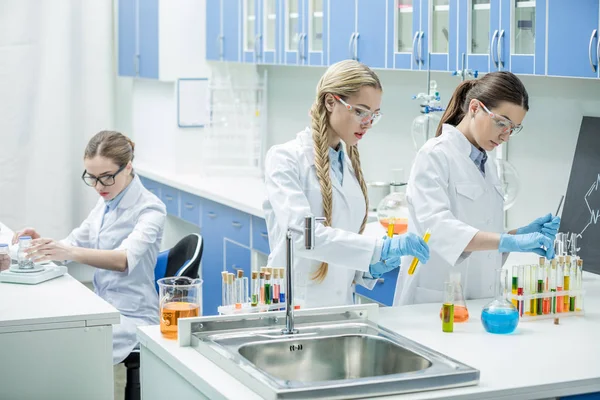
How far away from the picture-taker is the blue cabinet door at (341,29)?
3988 millimetres

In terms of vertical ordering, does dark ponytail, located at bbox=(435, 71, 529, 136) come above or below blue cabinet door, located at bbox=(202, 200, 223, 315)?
above

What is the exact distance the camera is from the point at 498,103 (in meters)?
2.50

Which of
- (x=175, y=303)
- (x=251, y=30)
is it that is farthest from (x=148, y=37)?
(x=175, y=303)

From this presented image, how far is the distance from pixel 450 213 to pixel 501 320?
0.39 meters

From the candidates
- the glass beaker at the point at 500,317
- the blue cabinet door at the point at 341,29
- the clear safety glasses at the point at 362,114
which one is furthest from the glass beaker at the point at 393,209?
the glass beaker at the point at 500,317

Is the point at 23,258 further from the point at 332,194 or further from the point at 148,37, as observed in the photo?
the point at 148,37

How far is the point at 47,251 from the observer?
9.95 ft

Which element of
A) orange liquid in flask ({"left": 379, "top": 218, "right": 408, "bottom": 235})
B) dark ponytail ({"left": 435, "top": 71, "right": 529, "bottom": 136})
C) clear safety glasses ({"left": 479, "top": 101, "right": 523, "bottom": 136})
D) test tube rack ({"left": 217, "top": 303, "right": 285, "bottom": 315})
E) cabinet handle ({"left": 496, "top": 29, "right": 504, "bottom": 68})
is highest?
cabinet handle ({"left": 496, "top": 29, "right": 504, "bottom": 68})

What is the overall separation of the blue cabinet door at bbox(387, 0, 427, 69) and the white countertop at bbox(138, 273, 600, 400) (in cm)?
140

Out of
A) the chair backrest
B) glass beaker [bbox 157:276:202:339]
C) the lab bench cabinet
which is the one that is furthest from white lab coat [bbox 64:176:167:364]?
the lab bench cabinet

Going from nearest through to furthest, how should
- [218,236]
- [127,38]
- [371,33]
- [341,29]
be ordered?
[371,33], [341,29], [218,236], [127,38]

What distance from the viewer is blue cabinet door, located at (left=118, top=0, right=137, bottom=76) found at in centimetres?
558

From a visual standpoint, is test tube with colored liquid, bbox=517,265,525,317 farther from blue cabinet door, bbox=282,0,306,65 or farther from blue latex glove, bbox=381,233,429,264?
blue cabinet door, bbox=282,0,306,65

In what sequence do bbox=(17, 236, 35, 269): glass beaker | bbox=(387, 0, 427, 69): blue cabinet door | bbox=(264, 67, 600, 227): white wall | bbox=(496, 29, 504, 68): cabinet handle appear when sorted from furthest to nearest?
bbox=(387, 0, 427, 69): blue cabinet door
bbox=(264, 67, 600, 227): white wall
bbox=(496, 29, 504, 68): cabinet handle
bbox=(17, 236, 35, 269): glass beaker
